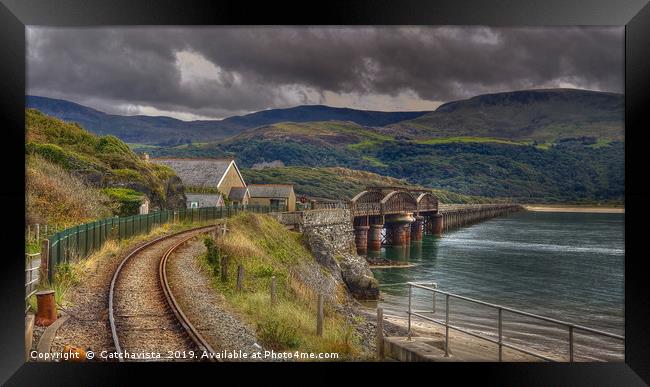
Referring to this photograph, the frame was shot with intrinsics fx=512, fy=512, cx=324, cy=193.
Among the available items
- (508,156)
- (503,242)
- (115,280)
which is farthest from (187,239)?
(503,242)

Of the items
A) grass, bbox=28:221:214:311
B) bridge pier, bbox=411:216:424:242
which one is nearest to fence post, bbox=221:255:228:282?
grass, bbox=28:221:214:311

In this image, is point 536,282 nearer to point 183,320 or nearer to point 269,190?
point 269,190

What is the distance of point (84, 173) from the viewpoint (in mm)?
14320

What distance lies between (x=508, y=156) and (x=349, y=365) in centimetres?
1267

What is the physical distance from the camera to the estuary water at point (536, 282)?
1438 cm

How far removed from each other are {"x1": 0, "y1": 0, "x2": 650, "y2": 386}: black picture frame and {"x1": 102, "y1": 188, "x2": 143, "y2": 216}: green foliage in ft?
26.5

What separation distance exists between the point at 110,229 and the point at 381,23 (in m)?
8.18

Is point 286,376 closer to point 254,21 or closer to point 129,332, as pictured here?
point 129,332

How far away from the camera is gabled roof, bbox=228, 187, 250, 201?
2395 centimetres

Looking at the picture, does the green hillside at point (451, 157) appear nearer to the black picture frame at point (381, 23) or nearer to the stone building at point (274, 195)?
the stone building at point (274, 195)

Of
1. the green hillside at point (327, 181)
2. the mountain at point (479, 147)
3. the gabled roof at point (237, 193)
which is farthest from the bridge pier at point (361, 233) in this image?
the mountain at point (479, 147)

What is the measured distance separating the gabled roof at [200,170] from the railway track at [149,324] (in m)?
11.1

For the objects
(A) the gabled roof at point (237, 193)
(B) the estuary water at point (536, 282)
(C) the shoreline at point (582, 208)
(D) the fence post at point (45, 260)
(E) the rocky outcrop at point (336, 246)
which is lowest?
(B) the estuary water at point (536, 282)

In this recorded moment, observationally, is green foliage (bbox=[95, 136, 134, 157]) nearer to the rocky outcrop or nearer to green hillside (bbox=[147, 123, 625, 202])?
green hillside (bbox=[147, 123, 625, 202])
